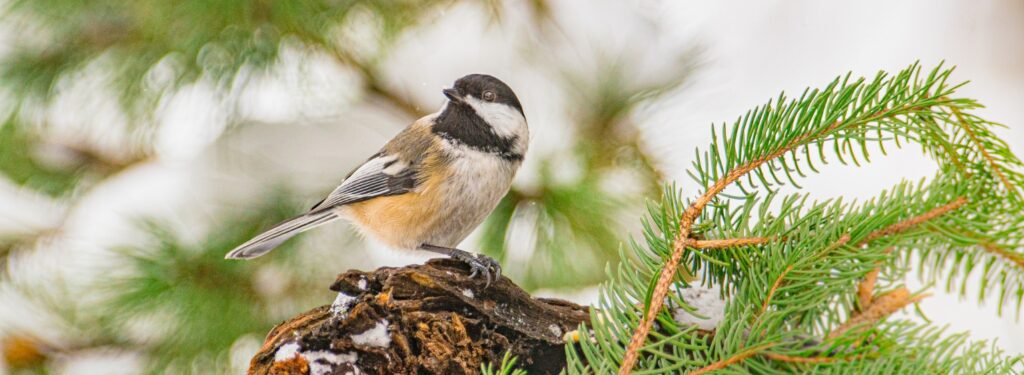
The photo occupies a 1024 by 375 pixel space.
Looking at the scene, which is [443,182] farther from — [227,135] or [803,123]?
[803,123]

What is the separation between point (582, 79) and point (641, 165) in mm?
180

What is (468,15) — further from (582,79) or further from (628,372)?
(628,372)

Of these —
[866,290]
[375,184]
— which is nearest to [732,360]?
[866,290]

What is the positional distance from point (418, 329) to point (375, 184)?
0.55 metres

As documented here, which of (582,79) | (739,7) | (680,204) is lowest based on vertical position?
(680,204)

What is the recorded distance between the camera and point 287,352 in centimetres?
68

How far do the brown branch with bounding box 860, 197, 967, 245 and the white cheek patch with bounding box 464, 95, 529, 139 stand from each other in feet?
1.73

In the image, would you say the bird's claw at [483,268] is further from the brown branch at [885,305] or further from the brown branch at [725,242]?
the brown branch at [885,305]

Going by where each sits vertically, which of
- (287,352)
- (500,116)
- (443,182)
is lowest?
(287,352)

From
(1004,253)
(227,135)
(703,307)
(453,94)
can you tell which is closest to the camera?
(703,307)

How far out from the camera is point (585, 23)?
1585mm

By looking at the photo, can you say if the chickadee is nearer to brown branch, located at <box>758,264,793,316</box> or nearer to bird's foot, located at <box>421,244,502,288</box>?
bird's foot, located at <box>421,244,502,288</box>

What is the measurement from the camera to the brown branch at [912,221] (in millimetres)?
782

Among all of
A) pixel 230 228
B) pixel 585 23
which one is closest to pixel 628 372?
pixel 230 228
